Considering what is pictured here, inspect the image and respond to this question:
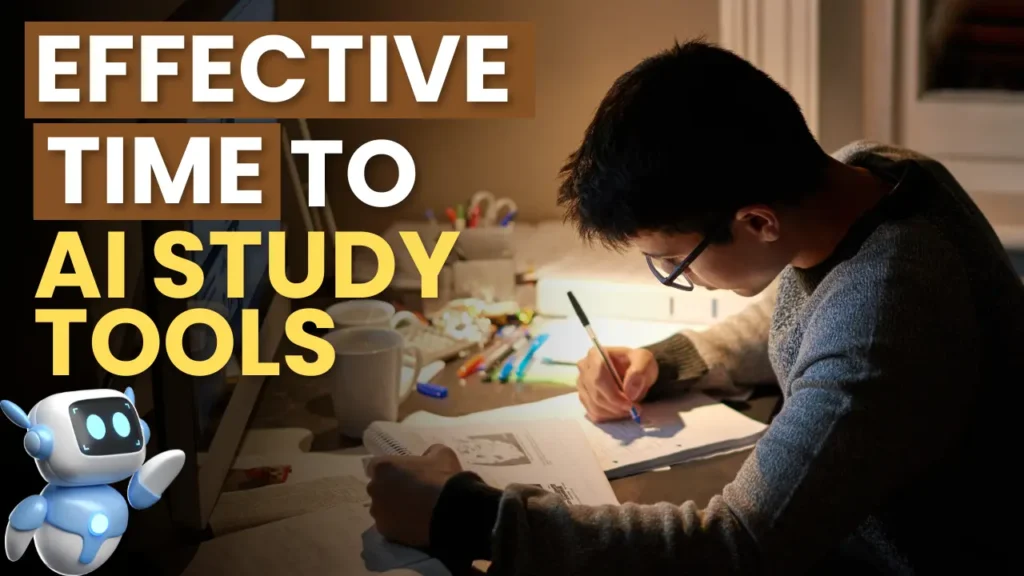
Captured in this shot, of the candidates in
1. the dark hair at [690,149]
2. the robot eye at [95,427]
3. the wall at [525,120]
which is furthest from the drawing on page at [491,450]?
the wall at [525,120]

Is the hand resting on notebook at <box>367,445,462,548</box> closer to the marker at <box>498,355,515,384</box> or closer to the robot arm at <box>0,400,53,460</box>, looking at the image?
the robot arm at <box>0,400,53,460</box>

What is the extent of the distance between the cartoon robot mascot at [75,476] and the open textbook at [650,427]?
1.59 feet

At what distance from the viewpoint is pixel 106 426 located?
95 centimetres

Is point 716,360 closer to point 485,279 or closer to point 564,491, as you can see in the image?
point 564,491

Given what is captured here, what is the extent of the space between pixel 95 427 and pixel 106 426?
0.01 meters

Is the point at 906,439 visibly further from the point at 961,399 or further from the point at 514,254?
the point at 514,254

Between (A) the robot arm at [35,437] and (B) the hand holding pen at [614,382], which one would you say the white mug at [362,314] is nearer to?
(B) the hand holding pen at [614,382]

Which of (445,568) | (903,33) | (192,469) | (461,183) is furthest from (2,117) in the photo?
(903,33)

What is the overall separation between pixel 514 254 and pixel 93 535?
106 centimetres

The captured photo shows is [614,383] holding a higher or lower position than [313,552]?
higher

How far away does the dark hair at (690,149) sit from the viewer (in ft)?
3.29

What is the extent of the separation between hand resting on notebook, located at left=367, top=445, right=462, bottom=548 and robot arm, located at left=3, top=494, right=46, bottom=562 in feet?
1.03

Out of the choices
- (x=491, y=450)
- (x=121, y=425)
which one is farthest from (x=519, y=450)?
(x=121, y=425)

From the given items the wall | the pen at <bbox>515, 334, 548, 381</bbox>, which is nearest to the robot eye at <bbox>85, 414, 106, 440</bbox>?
the pen at <bbox>515, 334, 548, 381</bbox>
